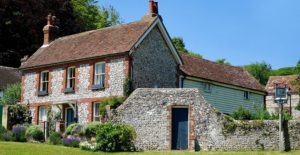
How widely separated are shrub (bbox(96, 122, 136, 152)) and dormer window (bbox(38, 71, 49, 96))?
13.0 metres

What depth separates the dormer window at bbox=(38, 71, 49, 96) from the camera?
1567 inches

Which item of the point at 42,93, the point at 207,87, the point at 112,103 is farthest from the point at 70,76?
the point at 207,87

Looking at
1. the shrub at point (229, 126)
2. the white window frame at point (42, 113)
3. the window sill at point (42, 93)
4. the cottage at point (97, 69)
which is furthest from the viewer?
the window sill at point (42, 93)

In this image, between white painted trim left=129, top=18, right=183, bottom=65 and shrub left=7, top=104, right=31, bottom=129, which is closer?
white painted trim left=129, top=18, right=183, bottom=65

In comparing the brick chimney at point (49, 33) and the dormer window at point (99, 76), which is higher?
the brick chimney at point (49, 33)

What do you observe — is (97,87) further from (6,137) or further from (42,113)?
(6,137)

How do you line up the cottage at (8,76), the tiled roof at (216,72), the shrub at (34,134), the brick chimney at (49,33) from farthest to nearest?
the cottage at (8,76) → the brick chimney at (49,33) → the tiled roof at (216,72) → the shrub at (34,134)

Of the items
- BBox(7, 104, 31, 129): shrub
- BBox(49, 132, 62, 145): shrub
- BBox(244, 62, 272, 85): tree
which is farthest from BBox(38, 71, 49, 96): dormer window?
BBox(244, 62, 272, 85): tree

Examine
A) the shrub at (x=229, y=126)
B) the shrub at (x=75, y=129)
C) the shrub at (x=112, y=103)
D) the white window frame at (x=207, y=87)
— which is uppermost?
the white window frame at (x=207, y=87)

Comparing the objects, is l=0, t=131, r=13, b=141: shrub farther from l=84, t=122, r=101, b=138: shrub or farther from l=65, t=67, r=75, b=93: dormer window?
l=65, t=67, r=75, b=93: dormer window

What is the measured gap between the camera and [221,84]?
142 ft

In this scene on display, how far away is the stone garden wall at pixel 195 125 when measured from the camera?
27688mm

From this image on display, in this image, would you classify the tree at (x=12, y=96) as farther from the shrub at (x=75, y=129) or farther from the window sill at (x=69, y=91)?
the shrub at (x=75, y=129)

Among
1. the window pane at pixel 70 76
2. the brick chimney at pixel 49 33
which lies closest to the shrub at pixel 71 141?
the window pane at pixel 70 76
